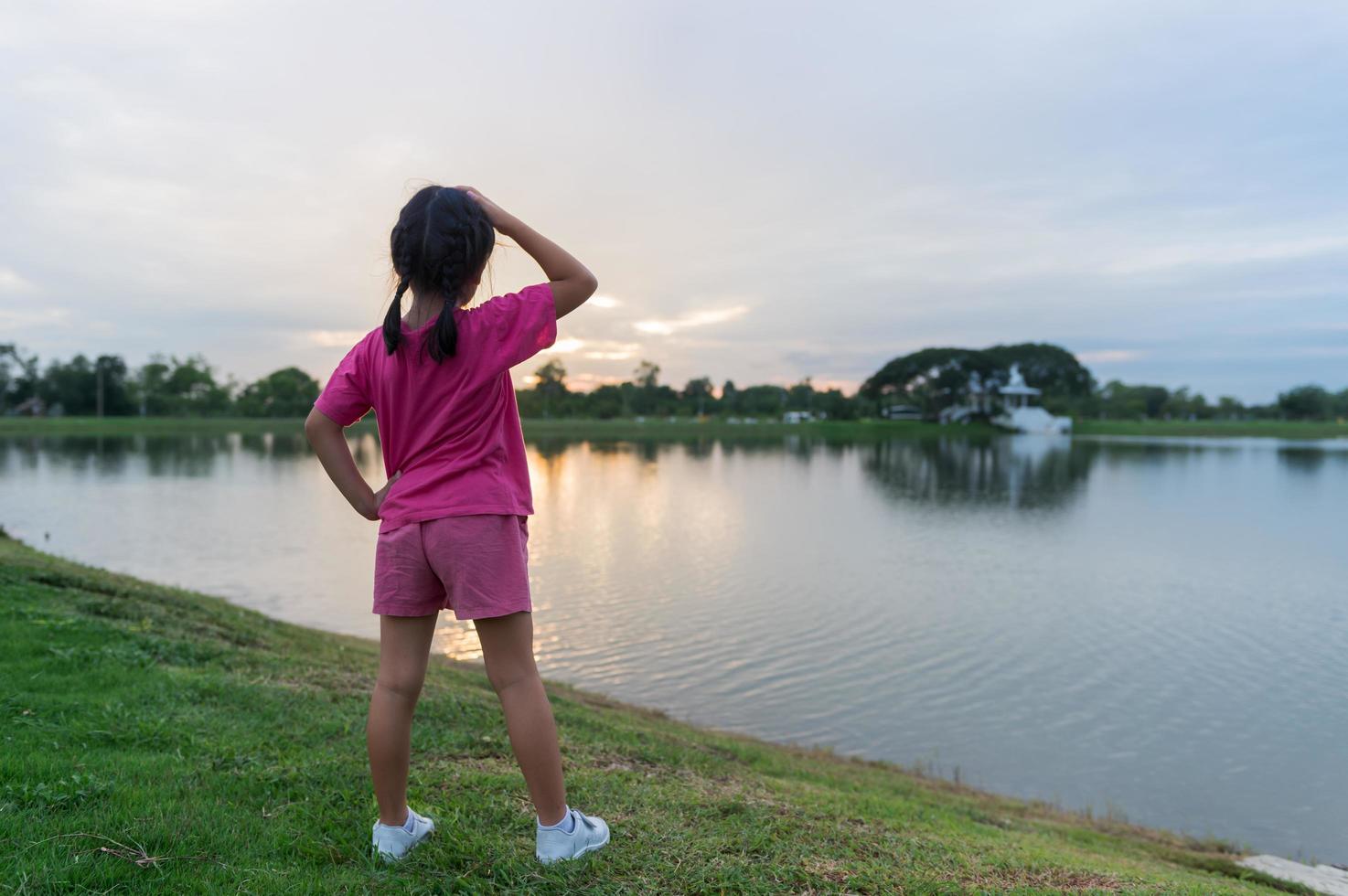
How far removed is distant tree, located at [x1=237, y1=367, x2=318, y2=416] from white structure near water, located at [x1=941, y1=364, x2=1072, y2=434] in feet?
249

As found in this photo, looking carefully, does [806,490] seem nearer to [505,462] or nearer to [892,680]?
[892,680]

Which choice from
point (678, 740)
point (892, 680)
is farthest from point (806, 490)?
point (678, 740)

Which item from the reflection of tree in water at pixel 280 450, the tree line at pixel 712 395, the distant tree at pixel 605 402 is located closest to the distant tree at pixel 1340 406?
the tree line at pixel 712 395

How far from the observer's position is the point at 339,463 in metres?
2.54

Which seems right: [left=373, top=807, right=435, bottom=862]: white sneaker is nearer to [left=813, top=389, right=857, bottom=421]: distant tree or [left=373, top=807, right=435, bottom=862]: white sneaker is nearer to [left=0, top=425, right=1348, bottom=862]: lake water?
[left=0, top=425, right=1348, bottom=862]: lake water

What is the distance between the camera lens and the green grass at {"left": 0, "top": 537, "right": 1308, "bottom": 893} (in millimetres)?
2402

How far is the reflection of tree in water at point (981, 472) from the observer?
30.0 metres

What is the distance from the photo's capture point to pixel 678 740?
18.3ft

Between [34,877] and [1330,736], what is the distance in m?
10.1

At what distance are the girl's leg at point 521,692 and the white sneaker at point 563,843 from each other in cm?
16

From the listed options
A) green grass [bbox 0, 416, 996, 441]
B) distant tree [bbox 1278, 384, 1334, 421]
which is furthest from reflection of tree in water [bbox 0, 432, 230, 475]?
distant tree [bbox 1278, 384, 1334, 421]

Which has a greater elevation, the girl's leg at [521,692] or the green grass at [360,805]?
the girl's leg at [521,692]

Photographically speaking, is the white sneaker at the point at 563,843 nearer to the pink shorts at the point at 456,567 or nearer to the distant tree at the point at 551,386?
the pink shorts at the point at 456,567

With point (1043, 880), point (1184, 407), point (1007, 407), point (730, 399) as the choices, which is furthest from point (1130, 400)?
point (1043, 880)
